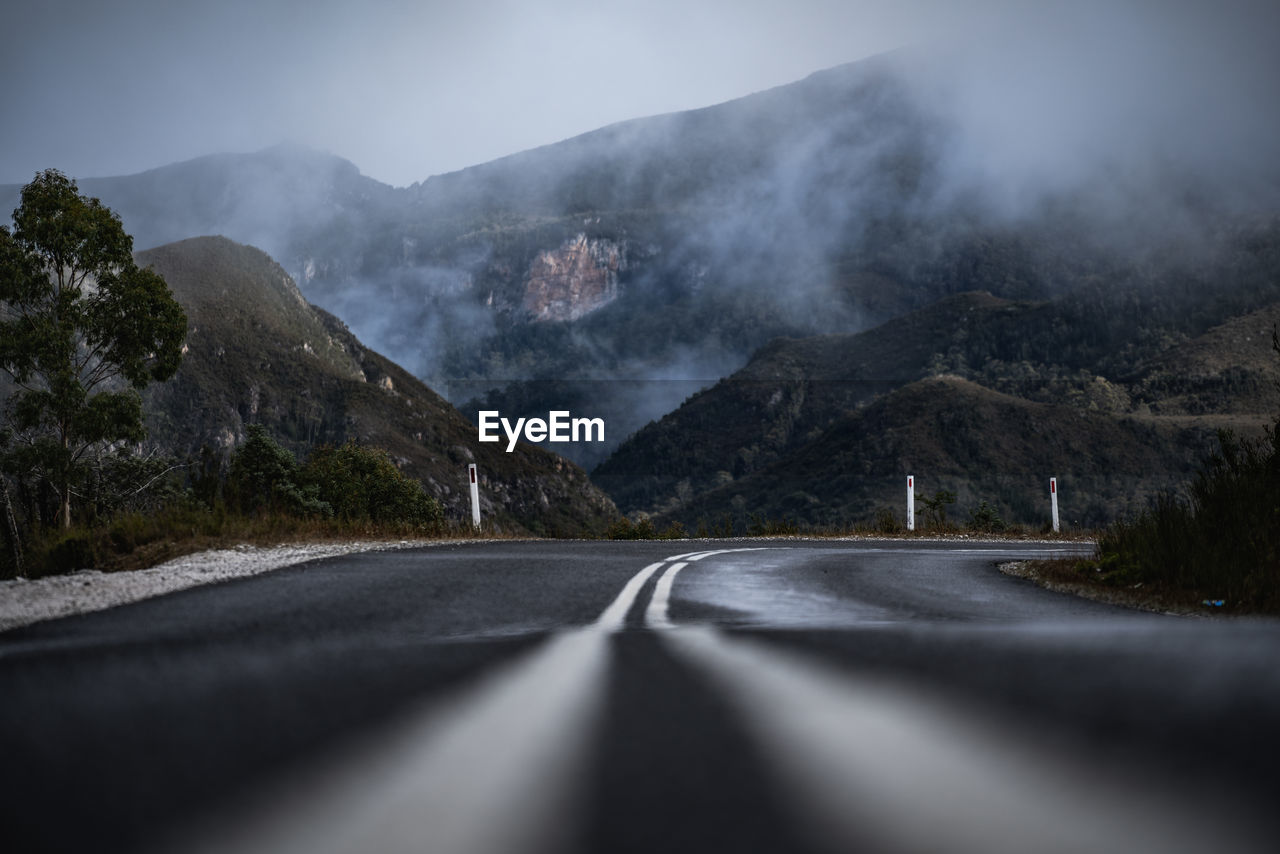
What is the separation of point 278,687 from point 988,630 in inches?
97.7

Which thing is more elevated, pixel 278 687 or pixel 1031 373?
pixel 1031 373

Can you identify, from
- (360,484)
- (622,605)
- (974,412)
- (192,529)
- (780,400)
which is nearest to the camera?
(622,605)

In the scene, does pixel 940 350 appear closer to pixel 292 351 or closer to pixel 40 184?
pixel 292 351

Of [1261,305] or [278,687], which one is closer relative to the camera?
[278,687]

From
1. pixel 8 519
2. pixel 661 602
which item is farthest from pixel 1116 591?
pixel 8 519

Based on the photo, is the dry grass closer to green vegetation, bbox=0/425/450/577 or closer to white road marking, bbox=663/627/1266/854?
white road marking, bbox=663/627/1266/854

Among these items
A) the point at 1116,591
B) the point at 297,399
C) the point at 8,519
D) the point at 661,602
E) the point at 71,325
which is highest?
the point at 297,399

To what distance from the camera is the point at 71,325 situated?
29.1 meters

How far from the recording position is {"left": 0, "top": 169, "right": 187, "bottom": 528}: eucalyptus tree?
2756 centimetres

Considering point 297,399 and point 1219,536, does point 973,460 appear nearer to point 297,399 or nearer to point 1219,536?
point 297,399

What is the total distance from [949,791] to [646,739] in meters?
0.67

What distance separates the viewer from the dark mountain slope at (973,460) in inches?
3841

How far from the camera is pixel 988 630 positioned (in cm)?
383

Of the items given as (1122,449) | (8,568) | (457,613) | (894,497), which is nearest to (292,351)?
(894,497)
